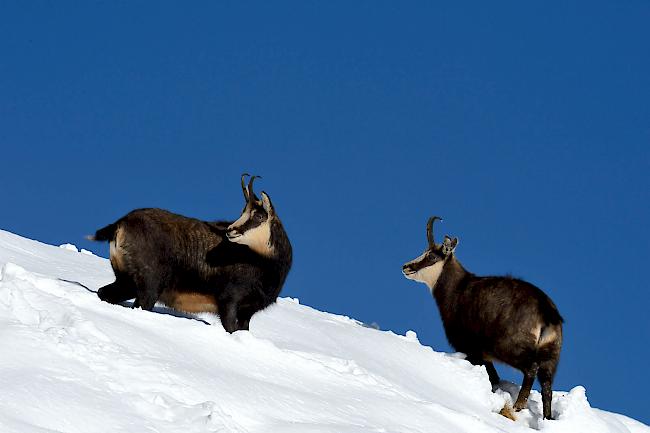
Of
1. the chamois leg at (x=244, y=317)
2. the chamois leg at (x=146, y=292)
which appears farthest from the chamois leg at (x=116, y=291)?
the chamois leg at (x=244, y=317)

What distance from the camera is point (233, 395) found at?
820cm

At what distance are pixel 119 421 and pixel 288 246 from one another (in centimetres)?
489

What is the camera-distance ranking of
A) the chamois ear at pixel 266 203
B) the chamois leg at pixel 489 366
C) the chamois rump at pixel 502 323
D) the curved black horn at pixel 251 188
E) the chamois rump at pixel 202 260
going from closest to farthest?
the chamois rump at pixel 202 260, the curved black horn at pixel 251 188, the chamois ear at pixel 266 203, the chamois rump at pixel 502 323, the chamois leg at pixel 489 366

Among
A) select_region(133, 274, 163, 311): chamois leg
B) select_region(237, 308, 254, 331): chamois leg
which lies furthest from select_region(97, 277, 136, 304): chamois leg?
select_region(237, 308, 254, 331): chamois leg

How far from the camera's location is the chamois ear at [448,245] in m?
14.6

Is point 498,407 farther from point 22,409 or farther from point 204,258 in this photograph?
point 22,409

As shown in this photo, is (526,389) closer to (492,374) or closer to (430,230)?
(492,374)

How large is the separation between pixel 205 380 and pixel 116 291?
9.85 ft

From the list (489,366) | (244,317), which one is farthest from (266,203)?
(489,366)

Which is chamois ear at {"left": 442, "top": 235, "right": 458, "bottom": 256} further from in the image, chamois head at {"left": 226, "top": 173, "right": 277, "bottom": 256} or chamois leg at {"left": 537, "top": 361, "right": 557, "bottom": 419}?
chamois head at {"left": 226, "top": 173, "right": 277, "bottom": 256}

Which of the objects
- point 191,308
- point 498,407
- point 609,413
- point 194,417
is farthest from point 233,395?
point 609,413

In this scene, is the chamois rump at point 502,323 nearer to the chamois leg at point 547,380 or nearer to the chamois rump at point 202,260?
the chamois leg at point 547,380

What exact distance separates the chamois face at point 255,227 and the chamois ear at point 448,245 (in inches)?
142

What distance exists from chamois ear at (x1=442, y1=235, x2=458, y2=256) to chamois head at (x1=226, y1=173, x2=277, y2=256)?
3609mm
